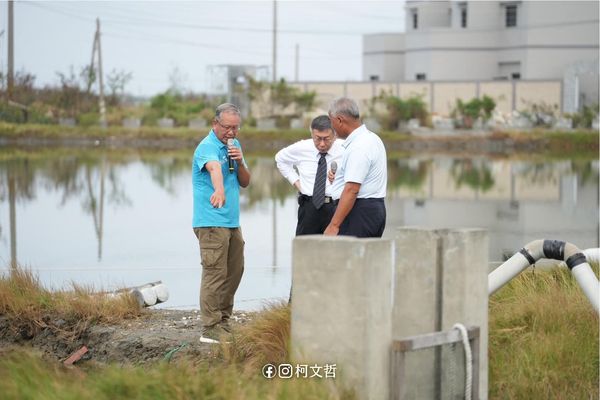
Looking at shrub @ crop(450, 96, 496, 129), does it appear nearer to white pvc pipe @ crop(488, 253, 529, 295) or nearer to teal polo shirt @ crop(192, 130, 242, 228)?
teal polo shirt @ crop(192, 130, 242, 228)

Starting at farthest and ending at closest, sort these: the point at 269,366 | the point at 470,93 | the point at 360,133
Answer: the point at 470,93 < the point at 360,133 < the point at 269,366

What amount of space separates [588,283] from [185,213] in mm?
16589

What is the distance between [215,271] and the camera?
9.56 metres

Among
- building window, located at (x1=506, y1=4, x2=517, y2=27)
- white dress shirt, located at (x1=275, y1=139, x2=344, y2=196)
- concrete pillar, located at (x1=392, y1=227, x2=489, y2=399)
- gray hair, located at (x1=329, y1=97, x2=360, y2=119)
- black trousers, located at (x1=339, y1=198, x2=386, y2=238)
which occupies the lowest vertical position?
concrete pillar, located at (x1=392, y1=227, x2=489, y2=399)

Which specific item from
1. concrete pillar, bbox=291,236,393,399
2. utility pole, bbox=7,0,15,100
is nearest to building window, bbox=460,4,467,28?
utility pole, bbox=7,0,15,100

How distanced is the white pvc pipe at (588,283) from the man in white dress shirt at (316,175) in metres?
2.69

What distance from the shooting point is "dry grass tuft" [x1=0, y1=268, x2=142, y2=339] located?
10242 mm

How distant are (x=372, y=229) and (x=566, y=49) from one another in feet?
226

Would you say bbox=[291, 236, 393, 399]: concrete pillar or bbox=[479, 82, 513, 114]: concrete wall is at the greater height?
bbox=[479, 82, 513, 114]: concrete wall

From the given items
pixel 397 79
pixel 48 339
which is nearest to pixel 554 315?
pixel 48 339

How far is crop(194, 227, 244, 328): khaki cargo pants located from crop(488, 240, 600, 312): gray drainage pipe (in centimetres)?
218

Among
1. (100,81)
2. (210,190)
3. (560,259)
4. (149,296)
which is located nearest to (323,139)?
(210,190)

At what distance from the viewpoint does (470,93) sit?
240 feet

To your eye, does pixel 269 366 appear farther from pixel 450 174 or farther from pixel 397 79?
pixel 397 79
